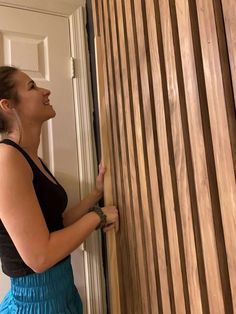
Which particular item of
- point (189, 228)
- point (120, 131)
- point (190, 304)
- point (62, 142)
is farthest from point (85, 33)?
point (190, 304)

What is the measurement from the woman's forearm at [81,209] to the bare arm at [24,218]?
292mm

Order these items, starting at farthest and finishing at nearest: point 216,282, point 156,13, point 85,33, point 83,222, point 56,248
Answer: point 85,33 → point 83,222 → point 56,248 → point 156,13 → point 216,282

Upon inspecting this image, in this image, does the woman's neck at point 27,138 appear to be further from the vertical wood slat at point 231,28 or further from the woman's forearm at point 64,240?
the vertical wood slat at point 231,28

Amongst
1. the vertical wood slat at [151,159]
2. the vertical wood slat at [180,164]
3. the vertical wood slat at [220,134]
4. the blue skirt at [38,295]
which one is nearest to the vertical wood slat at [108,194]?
the blue skirt at [38,295]

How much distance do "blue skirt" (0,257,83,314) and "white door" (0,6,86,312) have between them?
279 millimetres

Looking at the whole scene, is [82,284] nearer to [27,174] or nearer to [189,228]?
[27,174]

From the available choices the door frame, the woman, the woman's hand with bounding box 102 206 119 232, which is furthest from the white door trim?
the woman's hand with bounding box 102 206 119 232

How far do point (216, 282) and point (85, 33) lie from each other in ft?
4.09

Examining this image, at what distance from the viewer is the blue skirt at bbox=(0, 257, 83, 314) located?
1073 mm

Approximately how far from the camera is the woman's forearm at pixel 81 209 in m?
1.33

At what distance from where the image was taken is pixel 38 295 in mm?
1076

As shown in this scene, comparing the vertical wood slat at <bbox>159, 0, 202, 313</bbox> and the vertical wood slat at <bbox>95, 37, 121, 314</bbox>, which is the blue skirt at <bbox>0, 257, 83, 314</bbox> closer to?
the vertical wood slat at <bbox>95, 37, 121, 314</bbox>

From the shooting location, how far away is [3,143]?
1063 mm

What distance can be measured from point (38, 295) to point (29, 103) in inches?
23.8
